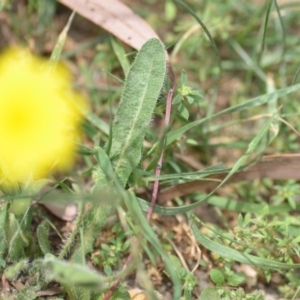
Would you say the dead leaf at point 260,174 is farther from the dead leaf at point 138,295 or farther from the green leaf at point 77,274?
the green leaf at point 77,274

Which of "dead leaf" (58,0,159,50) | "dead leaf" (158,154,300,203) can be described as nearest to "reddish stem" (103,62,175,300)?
"dead leaf" (158,154,300,203)

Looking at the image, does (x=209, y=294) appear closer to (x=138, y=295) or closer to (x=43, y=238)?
(x=138, y=295)

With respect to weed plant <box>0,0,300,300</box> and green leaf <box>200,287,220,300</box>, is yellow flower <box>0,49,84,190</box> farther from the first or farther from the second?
green leaf <box>200,287,220,300</box>

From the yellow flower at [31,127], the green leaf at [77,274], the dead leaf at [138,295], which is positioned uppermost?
the yellow flower at [31,127]

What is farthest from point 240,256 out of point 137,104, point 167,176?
point 137,104

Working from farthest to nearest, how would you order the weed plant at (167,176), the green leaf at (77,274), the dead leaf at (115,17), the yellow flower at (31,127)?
the dead leaf at (115,17) < the weed plant at (167,176) < the yellow flower at (31,127) < the green leaf at (77,274)

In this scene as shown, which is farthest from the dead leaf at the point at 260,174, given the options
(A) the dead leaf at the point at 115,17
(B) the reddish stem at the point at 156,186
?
(A) the dead leaf at the point at 115,17

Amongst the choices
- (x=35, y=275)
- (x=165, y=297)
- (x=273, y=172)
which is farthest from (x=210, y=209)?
(x=35, y=275)

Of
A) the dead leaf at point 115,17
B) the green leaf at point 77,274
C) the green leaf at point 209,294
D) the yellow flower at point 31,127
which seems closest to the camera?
the green leaf at point 77,274
